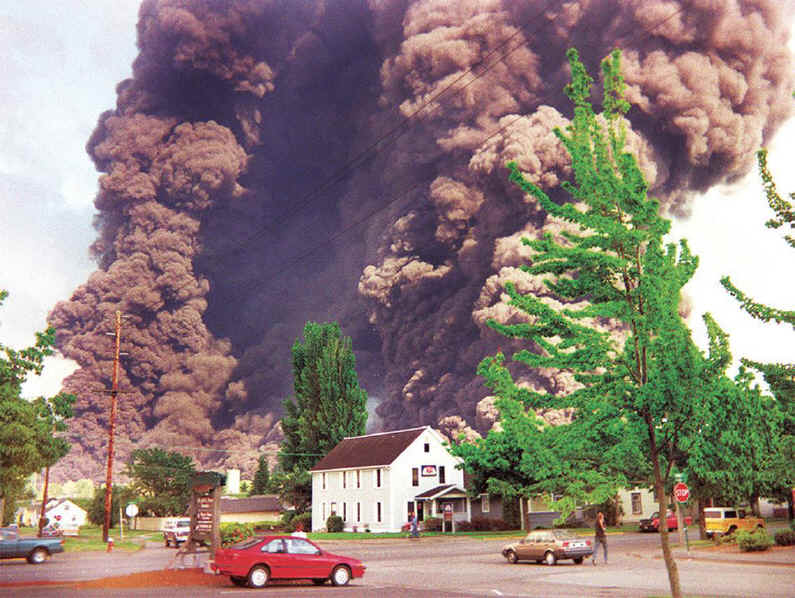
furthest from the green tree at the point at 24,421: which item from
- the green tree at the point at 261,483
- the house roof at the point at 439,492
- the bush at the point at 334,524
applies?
the green tree at the point at 261,483

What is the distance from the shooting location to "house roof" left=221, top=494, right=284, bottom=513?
88.9 metres

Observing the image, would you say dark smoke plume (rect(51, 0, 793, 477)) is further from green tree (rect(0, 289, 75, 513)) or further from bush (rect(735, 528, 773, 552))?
green tree (rect(0, 289, 75, 513))

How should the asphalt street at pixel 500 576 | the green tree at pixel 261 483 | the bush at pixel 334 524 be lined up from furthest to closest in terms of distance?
the green tree at pixel 261 483, the bush at pixel 334 524, the asphalt street at pixel 500 576

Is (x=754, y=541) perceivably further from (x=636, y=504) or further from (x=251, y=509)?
(x=251, y=509)

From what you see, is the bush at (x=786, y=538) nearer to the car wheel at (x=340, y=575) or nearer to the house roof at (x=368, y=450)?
the car wheel at (x=340, y=575)

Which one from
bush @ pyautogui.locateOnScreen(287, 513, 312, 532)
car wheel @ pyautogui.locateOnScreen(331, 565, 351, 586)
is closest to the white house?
bush @ pyautogui.locateOnScreen(287, 513, 312, 532)

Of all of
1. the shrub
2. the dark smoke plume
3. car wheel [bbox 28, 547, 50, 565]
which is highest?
the dark smoke plume

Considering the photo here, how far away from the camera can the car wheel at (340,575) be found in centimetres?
2069

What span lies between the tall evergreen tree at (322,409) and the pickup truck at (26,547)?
3822 cm

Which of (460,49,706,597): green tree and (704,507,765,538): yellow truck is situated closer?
(460,49,706,597): green tree

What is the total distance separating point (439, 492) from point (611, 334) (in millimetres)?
48438

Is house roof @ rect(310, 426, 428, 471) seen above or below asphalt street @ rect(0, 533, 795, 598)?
above

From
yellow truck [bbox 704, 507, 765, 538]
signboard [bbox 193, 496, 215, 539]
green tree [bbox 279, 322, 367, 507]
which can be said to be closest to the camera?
signboard [bbox 193, 496, 215, 539]

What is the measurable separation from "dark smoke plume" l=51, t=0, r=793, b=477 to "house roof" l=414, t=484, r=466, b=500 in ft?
61.0
